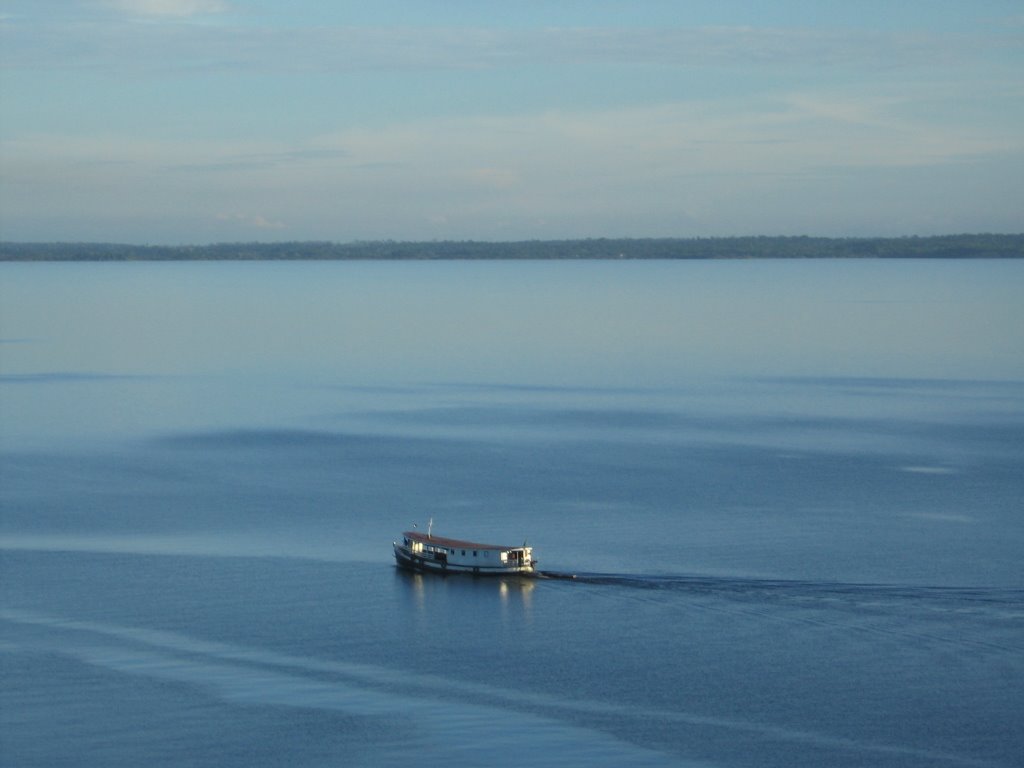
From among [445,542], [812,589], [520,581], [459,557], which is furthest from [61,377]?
[812,589]

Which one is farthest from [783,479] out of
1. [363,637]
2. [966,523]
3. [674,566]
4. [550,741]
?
[550,741]

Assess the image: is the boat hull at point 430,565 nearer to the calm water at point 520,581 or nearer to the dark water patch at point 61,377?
the calm water at point 520,581

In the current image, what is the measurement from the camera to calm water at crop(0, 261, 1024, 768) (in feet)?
87.6

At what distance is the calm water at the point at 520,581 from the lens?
2670 centimetres

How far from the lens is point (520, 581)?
37.5 m

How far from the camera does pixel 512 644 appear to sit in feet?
105

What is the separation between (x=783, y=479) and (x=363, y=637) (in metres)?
22.1

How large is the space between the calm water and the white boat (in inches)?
19.5

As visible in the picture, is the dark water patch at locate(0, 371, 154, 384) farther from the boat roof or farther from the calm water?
the boat roof

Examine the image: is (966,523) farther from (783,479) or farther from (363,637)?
(363,637)

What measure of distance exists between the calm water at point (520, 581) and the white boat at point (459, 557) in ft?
1.62

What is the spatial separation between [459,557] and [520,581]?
2206 mm

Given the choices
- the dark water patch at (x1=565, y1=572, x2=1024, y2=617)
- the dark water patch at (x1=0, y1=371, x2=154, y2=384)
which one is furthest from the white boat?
the dark water patch at (x1=0, y1=371, x2=154, y2=384)

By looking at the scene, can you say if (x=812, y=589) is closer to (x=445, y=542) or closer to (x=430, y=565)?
(x=445, y=542)
